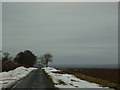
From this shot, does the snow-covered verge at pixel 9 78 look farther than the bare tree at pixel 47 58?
No

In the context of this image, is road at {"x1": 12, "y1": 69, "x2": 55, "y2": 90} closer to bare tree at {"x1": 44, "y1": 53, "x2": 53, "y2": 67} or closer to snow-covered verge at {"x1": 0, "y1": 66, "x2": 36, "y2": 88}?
snow-covered verge at {"x1": 0, "y1": 66, "x2": 36, "y2": 88}

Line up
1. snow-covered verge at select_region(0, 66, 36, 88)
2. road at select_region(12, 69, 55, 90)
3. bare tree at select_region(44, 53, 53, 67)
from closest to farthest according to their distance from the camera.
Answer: road at select_region(12, 69, 55, 90) < snow-covered verge at select_region(0, 66, 36, 88) < bare tree at select_region(44, 53, 53, 67)

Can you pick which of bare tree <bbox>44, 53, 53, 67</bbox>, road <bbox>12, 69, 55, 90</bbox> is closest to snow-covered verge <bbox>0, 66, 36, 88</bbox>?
road <bbox>12, 69, 55, 90</bbox>

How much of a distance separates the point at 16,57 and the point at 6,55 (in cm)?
538

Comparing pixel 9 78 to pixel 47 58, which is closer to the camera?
pixel 9 78

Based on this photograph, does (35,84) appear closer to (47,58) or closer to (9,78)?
(9,78)

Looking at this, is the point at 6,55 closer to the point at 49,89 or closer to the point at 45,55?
the point at 45,55

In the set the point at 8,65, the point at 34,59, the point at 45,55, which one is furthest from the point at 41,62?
the point at 8,65

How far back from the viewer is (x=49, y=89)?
1817cm

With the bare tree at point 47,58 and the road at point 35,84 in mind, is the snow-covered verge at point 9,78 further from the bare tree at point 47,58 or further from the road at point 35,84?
the bare tree at point 47,58

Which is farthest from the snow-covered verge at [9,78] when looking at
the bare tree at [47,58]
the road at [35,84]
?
the bare tree at [47,58]

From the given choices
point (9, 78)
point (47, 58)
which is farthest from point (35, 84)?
point (47, 58)

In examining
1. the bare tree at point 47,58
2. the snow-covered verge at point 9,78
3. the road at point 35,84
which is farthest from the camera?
Answer: the bare tree at point 47,58

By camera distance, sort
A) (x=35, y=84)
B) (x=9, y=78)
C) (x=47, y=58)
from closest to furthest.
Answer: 1. (x=35, y=84)
2. (x=9, y=78)
3. (x=47, y=58)
